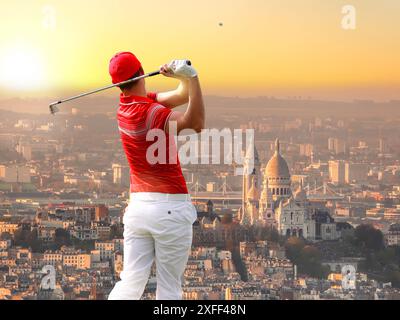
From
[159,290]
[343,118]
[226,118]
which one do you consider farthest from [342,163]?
[159,290]

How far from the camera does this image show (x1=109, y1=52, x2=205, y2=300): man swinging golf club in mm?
3348

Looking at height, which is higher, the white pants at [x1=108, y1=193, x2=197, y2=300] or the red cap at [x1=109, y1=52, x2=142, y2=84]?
the red cap at [x1=109, y1=52, x2=142, y2=84]

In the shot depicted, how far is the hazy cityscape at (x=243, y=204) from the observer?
57.5 ft

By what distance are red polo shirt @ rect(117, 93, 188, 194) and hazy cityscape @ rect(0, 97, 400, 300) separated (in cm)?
1060

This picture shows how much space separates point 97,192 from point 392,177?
27.7ft

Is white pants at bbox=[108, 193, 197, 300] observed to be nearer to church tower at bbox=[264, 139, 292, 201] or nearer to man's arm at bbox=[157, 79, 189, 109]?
man's arm at bbox=[157, 79, 189, 109]

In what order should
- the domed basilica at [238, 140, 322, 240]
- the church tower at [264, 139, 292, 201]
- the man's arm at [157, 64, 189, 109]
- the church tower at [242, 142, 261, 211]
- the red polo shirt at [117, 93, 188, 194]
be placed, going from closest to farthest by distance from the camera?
the red polo shirt at [117, 93, 188, 194] → the man's arm at [157, 64, 189, 109] → the church tower at [242, 142, 261, 211] → the church tower at [264, 139, 292, 201] → the domed basilica at [238, 140, 322, 240]

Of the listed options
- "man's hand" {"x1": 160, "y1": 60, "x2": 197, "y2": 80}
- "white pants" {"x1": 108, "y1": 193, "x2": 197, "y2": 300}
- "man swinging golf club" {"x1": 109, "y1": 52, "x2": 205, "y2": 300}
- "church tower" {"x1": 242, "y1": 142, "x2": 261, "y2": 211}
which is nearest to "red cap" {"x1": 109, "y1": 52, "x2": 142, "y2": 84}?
"man swinging golf club" {"x1": 109, "y1": 52, "x2": 205, "y2": 300}

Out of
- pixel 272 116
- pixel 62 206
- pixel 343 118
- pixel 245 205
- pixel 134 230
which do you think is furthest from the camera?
pixel 245 205

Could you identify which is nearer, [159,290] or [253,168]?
[159,290]

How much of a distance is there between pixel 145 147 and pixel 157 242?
0.33 metres

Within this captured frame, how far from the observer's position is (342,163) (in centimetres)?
2444
